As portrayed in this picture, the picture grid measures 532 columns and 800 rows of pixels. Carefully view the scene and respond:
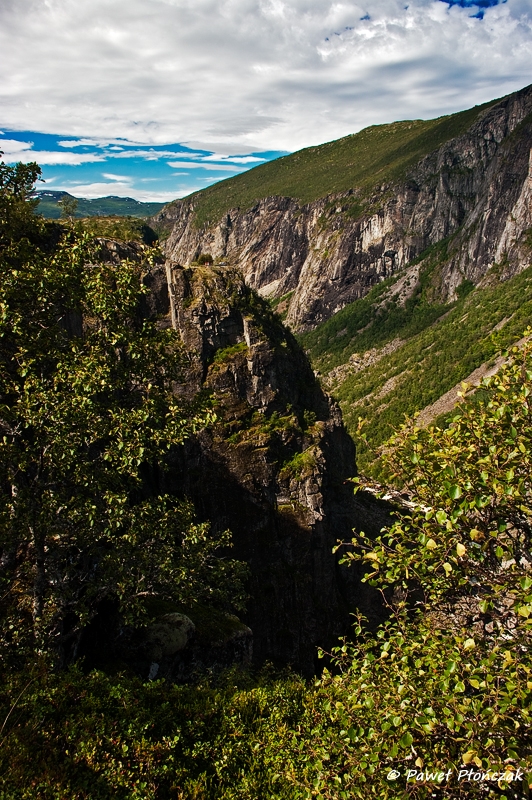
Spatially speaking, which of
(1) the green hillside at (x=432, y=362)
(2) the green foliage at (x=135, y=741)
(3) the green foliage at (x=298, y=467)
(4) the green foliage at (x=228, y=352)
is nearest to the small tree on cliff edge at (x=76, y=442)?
(2) the green foliage at (x=135, y=741)

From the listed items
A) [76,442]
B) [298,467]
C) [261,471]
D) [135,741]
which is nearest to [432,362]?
[298,467]

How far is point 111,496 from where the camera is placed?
401 inches

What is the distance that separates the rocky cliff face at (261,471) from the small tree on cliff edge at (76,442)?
23.5m

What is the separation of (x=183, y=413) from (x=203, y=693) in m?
6.95

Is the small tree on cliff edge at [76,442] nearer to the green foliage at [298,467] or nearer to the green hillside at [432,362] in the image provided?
the green foliage at [298,467]

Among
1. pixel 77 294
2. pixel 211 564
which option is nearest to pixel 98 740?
pixel 211 564

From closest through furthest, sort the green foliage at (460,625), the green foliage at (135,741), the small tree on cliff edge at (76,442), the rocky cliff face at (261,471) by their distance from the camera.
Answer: the green foliage at (460,625) < the green foliage at (135,741) < the small tree on cliff edge at (76,442) < the rocky cliff face at (261,471)

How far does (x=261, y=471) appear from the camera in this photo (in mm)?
38781

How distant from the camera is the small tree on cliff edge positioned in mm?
10422

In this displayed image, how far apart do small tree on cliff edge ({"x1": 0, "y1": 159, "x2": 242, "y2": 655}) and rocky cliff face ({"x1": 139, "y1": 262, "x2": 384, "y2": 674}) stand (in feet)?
77.0

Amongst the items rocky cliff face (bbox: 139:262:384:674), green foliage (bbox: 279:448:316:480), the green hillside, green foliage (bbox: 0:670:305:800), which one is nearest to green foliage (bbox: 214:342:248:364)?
rocky cliff face (bbox: 139:262:384:674)

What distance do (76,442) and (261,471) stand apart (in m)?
28.9

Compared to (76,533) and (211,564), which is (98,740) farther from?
(211,564)

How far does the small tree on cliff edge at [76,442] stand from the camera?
10422 millimetres
